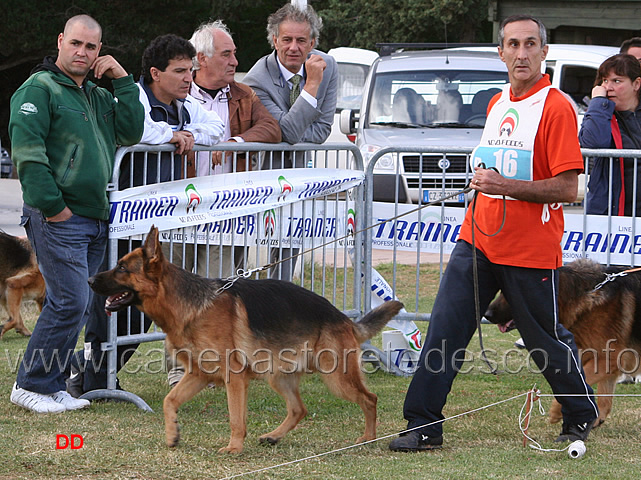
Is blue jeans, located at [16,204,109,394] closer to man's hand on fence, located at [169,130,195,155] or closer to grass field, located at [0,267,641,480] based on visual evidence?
grass field, located at [0,267,641,480]

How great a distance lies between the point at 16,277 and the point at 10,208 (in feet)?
23.6

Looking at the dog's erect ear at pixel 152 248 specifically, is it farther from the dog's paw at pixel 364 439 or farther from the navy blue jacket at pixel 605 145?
the navy blue jacket at pixel 605 145

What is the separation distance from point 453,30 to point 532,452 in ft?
80.9

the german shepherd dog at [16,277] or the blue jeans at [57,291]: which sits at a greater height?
the blue jeans at [57,291]

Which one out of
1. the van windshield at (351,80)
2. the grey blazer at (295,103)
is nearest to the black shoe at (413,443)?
the grey blazer at (295,103)

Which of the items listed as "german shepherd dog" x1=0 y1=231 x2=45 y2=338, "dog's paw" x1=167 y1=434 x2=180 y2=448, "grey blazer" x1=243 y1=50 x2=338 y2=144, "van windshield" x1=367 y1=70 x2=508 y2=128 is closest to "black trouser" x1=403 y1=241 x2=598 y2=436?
"dog's paw" x1=167 y1=434 x2=180 y2=448

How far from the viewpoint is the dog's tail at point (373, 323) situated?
5062 mm

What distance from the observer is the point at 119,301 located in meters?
4.71

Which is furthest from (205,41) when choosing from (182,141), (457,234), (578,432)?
(578,432)

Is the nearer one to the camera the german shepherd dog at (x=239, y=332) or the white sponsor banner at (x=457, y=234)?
the german shepherd dog at (x=239, y=332)

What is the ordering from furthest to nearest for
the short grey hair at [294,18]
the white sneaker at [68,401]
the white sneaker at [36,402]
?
1. the short grey hair at [294,18]
2. the white sneaker at [68,401]
3. the white sneaker at [36,402]

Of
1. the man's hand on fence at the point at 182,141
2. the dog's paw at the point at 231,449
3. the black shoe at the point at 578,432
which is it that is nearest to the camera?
the dog's paw at the point at 231,449

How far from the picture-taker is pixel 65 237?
521cm

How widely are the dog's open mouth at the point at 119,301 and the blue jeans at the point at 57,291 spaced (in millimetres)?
633
